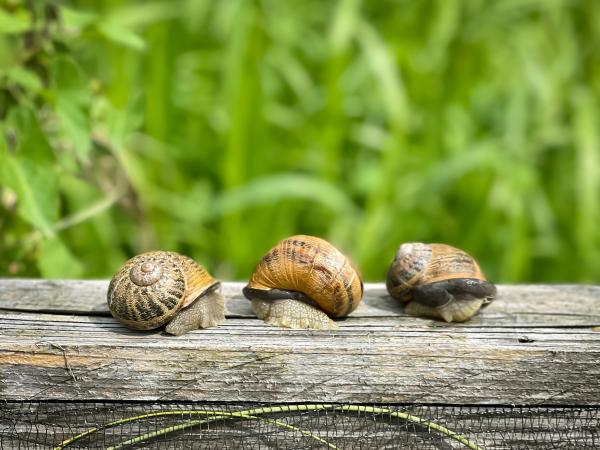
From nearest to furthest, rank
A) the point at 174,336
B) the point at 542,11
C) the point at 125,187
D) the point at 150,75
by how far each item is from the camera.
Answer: the point at 174,336, the point at 125,187, the point at 150,75, the point at 542,11

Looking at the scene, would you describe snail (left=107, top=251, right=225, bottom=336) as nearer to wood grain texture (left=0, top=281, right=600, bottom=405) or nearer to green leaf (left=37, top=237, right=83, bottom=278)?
wood grain texture (left=0, top=281, right=600, bottom=405)

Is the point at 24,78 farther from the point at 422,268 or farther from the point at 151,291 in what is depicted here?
the point at 422,268

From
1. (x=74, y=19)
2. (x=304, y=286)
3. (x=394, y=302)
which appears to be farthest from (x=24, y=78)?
(x=394, y=302)

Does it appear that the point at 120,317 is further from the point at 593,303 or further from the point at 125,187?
the point at 125,187

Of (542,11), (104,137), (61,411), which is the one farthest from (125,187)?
(542,11)

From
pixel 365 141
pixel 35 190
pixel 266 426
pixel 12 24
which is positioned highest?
pixel 365 141
